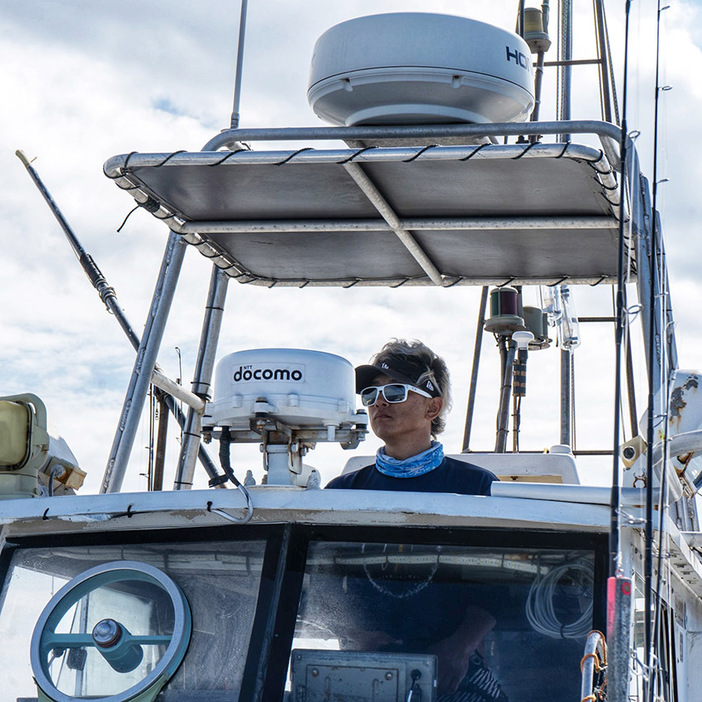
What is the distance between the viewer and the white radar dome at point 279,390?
152 inches

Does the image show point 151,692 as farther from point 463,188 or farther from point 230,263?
point 230,263

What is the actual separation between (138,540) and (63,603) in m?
0.29

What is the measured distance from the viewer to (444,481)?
4.59 m

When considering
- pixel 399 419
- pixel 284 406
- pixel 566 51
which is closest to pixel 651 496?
pixel 284 406

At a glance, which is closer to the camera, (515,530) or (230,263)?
(515,530)

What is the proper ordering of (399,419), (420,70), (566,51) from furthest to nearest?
(566,51) → (399,419) → (420,70)

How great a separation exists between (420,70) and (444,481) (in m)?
1.49

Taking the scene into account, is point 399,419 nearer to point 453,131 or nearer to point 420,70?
point 453,131

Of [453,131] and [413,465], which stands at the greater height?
[453,131]

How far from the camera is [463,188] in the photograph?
480cm

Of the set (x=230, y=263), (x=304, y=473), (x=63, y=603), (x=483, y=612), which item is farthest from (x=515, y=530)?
(x=230, y=263)

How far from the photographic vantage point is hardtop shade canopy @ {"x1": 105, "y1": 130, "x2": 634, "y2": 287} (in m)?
4.49

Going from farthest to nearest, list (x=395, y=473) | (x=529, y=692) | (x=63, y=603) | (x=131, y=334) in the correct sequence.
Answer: (x=131, y=334) < (x=395, y=473) < (x=63, y=603) < (x=529, y=692)

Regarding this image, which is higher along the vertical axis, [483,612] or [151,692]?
[483,612]
